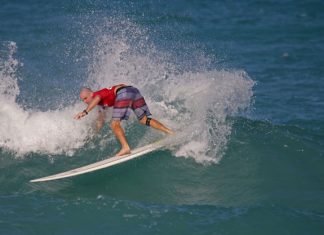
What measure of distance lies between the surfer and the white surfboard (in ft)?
0.47

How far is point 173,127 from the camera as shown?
12.2 metres

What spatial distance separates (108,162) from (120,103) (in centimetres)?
119

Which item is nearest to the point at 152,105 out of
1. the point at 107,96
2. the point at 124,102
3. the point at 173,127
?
the point at 173,127

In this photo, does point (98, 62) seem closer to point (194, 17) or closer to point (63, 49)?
point (63, 49)

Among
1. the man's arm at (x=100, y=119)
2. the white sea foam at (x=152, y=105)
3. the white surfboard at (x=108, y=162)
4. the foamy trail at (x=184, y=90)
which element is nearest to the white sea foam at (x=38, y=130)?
the white sea foam at (x=152, y=105)

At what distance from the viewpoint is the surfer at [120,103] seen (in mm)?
10547

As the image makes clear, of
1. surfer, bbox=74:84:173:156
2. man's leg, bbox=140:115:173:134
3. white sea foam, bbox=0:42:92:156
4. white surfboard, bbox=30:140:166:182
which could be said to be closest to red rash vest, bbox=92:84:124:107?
surfer, bbox=74:84:173:156

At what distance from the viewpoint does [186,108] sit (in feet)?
42.8

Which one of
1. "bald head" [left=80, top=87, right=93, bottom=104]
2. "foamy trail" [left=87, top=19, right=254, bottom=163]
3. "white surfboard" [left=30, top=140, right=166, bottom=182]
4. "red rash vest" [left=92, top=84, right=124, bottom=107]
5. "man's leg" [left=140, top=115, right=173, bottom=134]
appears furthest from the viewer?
"foamy trail" [left=87, top=19, right=254, bottom=163]

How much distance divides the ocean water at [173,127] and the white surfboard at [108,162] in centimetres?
20

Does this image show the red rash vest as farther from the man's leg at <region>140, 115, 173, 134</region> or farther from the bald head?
the man's leg at <region>140, 115, 173, 134</region>

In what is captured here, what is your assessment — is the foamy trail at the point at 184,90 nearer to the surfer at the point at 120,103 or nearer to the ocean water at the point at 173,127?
the ocean water at the point at 173,127

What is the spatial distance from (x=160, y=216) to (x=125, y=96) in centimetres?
273

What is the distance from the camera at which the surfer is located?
415 inches
